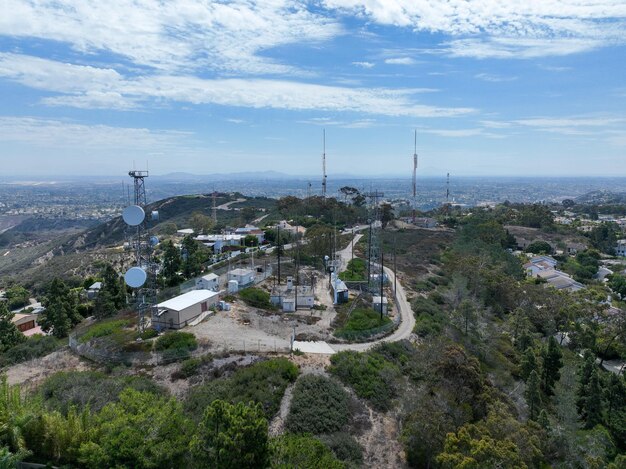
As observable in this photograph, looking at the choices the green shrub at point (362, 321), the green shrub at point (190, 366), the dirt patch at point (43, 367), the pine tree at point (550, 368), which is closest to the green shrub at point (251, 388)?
the green shrub at point (190, 366)

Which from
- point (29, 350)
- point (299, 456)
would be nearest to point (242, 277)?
point (29, 350)

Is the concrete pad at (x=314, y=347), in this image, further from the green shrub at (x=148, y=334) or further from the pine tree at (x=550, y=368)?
the pine tree at (x=550, y=368)

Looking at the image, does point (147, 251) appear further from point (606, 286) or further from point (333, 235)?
point (606, 286)

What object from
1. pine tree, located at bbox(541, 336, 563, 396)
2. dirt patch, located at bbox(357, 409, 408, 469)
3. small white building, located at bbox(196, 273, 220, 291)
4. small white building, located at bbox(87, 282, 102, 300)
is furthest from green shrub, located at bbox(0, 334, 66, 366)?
pine tree, located at bbox(541, 336, 563, 396)

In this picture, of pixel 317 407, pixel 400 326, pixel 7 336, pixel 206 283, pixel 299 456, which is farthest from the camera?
pixel 206 283

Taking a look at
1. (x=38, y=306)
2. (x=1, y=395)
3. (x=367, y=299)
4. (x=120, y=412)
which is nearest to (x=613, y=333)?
(x=367, y=299)

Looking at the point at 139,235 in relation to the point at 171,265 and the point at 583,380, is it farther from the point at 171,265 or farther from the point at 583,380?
the point at 583,380
